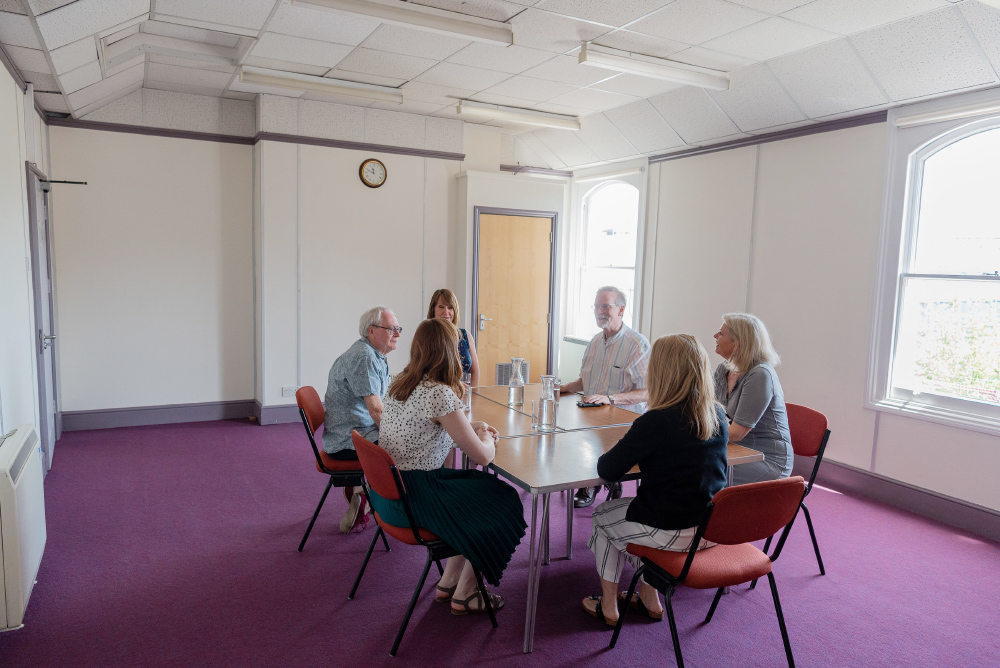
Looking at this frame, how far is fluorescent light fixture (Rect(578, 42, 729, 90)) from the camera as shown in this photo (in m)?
4.34

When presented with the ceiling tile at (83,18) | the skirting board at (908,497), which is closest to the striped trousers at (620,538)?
the skirting board at (908,497)

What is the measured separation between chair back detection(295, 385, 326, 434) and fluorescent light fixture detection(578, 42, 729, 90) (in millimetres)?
2637

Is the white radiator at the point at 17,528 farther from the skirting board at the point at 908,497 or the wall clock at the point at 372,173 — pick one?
the skirting board at the point at 908,497

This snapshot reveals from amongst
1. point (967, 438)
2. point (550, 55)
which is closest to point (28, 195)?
point (550, 55)

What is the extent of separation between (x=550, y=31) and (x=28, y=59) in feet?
9.64

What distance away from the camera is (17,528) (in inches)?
102

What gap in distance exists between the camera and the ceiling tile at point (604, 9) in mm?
3646

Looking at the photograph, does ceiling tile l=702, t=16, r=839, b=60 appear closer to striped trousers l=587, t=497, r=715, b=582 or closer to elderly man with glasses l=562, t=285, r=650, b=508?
elderly man with glasses l=562, t=285, r=650, b=508

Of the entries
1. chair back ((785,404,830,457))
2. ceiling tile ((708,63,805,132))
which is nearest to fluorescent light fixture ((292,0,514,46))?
ceiling tile ((708,63,805,132))

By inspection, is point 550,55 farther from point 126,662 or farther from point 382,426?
point 126,662

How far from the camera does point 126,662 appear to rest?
100 inches

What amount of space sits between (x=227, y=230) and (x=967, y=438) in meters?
6.01

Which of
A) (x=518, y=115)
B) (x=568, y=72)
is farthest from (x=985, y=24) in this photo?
(x=518, y=115)

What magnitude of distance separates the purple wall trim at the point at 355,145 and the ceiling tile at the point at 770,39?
124 inches
